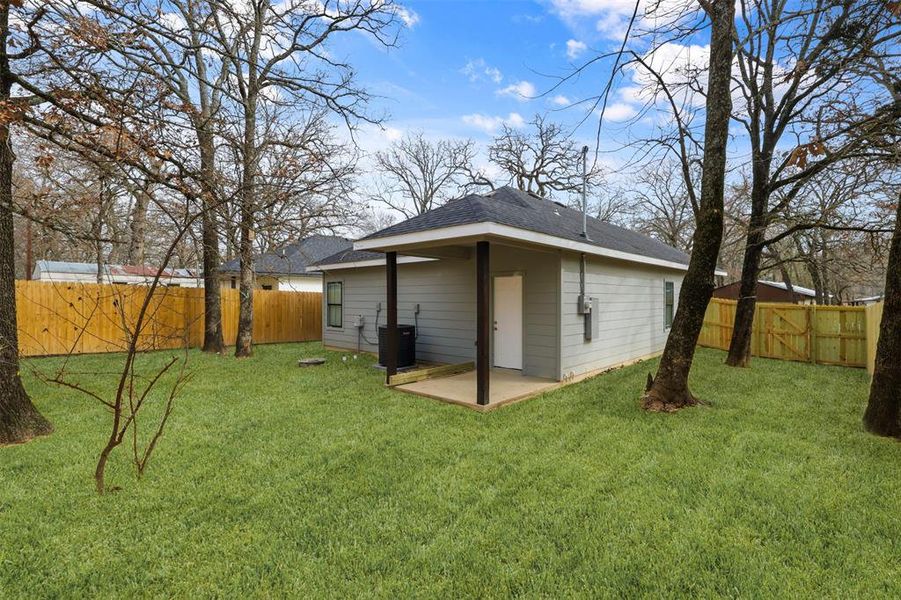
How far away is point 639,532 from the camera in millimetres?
2643

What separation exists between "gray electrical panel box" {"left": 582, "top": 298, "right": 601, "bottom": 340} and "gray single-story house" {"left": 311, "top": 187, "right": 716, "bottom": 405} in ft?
0.06

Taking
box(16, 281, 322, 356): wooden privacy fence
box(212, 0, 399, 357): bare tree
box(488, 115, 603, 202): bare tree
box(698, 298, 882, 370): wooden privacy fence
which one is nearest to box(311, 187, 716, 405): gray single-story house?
box(698, 298, 882, 370): wooden privacy fence

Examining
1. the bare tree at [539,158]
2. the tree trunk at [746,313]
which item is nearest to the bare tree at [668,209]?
the bare tree at [539,158]

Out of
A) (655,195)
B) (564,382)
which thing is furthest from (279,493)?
(655,195)

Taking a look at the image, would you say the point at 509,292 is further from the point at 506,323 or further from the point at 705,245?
the point at 705,245

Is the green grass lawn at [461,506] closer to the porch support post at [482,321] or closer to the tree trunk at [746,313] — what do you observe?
the porch support post at [482,321]

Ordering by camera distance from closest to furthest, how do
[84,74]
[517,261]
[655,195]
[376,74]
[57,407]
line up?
[84,74]
[57,407]
[517,261]
[376,74]
[655,195]

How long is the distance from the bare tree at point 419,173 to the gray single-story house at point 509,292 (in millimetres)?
14742

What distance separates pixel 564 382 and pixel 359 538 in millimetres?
4972

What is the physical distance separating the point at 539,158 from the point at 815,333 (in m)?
15.0

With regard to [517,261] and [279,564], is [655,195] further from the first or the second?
[279,564]

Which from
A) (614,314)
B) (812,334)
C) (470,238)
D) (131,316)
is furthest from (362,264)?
(812,334)

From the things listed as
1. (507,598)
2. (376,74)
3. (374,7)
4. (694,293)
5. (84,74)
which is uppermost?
(374,7)

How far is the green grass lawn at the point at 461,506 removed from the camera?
2229mm
